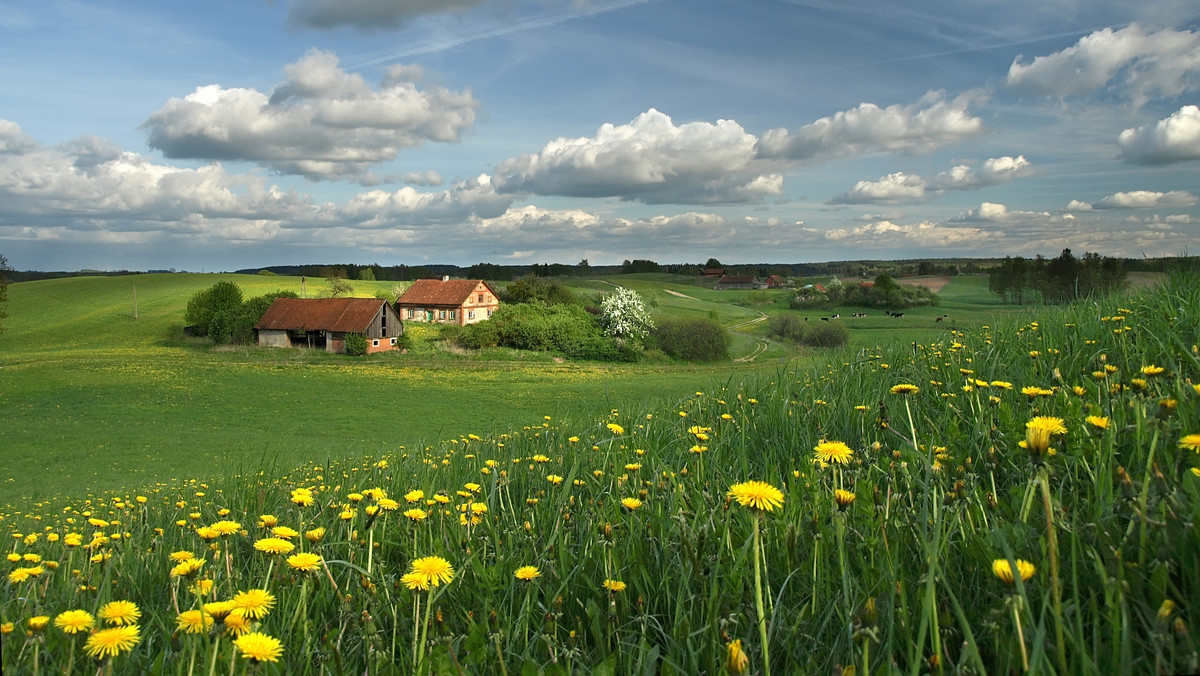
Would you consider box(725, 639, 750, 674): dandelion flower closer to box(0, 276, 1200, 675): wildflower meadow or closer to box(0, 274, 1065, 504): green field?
box(0, 276, 1200, 675): wildflower meadow

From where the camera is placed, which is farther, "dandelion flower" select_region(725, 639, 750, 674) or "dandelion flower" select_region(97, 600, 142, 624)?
"dandelion flower" select_region(97, 600, 142, 624)

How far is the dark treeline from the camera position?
9164 mm

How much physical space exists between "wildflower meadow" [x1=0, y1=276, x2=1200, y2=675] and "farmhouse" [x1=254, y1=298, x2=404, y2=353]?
5547 cm

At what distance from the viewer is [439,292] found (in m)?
69.1

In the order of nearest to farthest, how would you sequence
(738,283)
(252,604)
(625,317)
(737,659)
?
(737,659) < (252,604) < (625,317) < (738,283)

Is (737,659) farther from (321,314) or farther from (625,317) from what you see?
(321,314)

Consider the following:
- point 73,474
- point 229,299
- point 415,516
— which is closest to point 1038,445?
point 415,516

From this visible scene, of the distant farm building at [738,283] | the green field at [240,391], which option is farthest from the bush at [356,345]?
the distant farm building at [738,283]

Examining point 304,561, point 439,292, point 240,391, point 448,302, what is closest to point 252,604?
point 304,561

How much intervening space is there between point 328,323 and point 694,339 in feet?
104

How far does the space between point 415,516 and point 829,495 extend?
4.77ft

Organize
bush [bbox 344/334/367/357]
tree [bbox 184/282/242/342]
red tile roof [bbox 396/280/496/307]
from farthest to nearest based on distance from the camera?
red tile roof [bbox 396/280/496/307], tree [bbox 184/282/242/342], bush [bbox 344/334/367/357]

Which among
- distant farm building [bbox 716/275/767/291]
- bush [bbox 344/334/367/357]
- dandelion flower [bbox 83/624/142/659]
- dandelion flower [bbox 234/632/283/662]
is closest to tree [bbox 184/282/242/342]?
bush [bbox 344/334/367/357]

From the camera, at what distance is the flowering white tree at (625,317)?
6309cm
